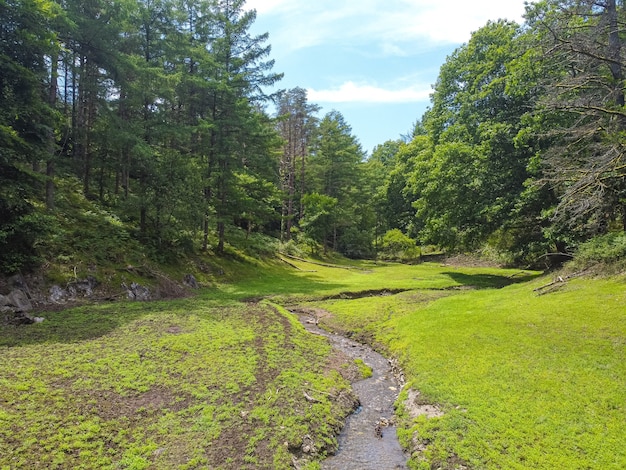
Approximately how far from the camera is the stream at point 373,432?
23.1 ft

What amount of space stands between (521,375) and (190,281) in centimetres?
1869

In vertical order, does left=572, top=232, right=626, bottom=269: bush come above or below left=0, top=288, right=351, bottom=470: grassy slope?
above

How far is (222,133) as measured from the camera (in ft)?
98.4

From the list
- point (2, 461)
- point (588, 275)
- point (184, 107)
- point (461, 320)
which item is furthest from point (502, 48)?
point (2, 461)

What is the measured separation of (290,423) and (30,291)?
12863 millimetres

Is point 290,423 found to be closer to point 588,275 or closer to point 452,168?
point 588,275

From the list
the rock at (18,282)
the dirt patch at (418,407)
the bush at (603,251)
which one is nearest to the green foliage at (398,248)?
the bush at (603,251)

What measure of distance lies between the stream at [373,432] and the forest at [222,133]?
344 inches

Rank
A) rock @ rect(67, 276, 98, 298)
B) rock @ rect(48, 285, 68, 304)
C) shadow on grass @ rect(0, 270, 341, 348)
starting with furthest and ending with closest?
rock @ rect(67, 276, 98, 298)
rock @ rect(48, 285, 68, 304)
shadow on grass @ rect(0, 270, 341, 348)

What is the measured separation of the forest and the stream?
28.7ft

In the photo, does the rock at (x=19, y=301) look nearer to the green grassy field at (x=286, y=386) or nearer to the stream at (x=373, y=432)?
the green grassy field at (x=286, y=386)

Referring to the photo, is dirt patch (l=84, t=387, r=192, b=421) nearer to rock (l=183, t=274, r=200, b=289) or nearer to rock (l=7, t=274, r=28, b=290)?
rock (l=7, t=274, r=28, b=290)

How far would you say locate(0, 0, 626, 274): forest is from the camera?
13.4 metres

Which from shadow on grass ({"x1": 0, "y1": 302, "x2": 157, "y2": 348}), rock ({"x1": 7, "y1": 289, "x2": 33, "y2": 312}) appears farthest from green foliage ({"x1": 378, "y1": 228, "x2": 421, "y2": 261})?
rock ({"x1": 7, "y1": 289, "x2": 33, "y2": 312})
